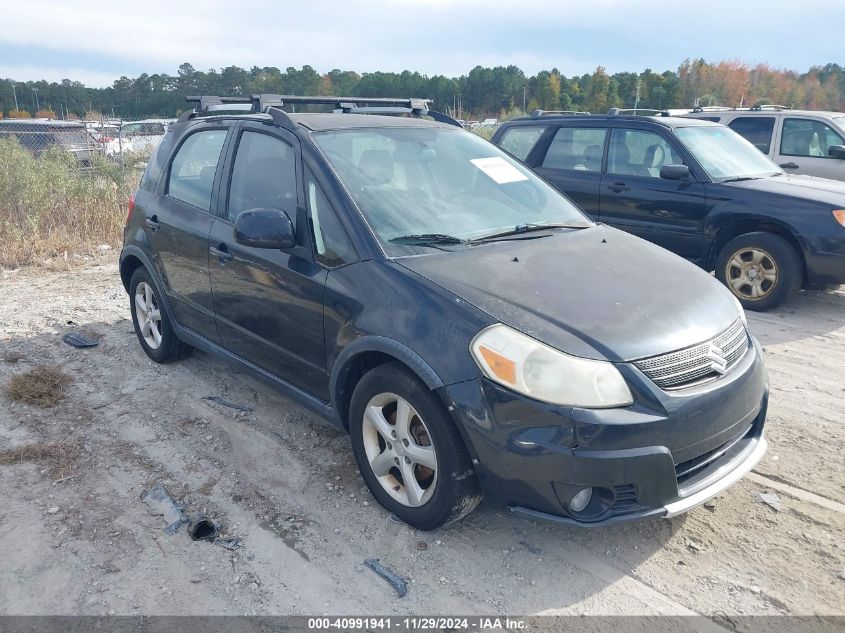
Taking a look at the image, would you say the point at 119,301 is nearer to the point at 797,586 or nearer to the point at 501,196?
the point at 501,196

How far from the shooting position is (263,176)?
155 inches

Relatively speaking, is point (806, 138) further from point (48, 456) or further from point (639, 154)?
point (48, 456)

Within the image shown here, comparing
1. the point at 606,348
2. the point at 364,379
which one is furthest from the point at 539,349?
the point at 364,379

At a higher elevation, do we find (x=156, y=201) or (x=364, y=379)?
(x=156, y=201)

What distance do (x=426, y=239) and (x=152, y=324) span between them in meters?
2.85

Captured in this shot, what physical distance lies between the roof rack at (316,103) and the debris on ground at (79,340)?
2.08 meters

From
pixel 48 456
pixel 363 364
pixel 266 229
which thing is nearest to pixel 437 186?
pixel 266 229

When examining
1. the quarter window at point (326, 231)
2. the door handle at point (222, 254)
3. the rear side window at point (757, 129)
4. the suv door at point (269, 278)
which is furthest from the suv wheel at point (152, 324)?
the rear side window at point (757, 129)

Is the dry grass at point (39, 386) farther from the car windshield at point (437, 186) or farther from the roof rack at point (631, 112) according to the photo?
the roof rack at point (631, 112)

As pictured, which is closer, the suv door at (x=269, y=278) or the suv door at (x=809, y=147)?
the suv door at (x=269, y=278)

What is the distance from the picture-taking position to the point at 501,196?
3.95 meters

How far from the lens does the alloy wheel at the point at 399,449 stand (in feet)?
9.77

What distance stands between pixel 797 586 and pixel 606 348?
4.11 feet

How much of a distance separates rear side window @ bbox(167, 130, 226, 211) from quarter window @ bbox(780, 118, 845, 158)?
8626mm
